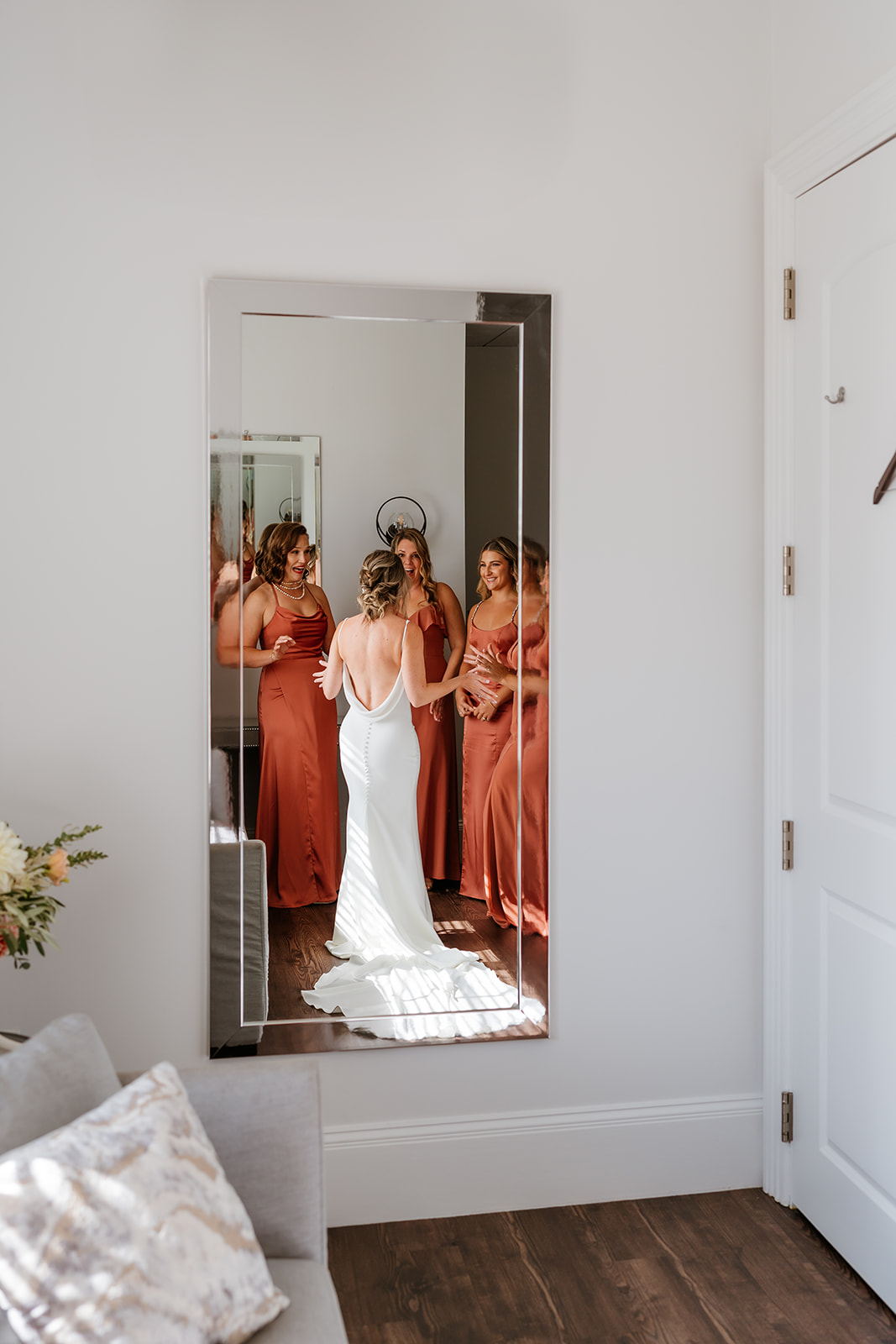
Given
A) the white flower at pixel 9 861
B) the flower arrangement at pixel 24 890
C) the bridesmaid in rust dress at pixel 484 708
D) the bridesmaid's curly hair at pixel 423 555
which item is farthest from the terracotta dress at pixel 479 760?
the white flower at pixel 9 861

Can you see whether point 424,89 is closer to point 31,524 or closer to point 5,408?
point 5,408

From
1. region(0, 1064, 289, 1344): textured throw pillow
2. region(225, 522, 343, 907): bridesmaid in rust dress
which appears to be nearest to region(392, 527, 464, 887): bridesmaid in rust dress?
region(225, 522, 343, 907): bridesmaid in rust dress

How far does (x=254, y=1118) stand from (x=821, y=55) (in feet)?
7.80

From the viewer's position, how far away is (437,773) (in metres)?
2.25

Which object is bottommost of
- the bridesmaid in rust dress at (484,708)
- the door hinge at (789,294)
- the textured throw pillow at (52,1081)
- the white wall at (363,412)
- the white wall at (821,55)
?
the textured throw pillow at (52,1081)

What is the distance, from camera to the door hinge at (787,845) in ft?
7.68

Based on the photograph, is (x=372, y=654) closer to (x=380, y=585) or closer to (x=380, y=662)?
(x=380, y=662)

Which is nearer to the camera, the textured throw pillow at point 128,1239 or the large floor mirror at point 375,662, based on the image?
the textured throw pillow at point 128,1239

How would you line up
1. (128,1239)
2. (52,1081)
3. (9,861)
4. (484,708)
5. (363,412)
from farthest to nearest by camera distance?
(484,708), (363,412), (9,861), (52,1081), (128,1239)

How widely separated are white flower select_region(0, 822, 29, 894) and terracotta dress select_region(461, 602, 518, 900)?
96 centimetres

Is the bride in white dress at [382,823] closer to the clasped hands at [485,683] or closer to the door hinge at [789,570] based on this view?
the clasped hands at [485,683]

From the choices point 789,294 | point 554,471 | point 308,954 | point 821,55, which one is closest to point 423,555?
point 554,471

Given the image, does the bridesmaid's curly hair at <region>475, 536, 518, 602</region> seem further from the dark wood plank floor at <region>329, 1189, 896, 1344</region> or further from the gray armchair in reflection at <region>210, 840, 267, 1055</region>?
the dark wood plank floor at <region>329, 1189, 896, 1344</region>

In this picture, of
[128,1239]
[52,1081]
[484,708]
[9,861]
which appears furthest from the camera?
[484,708]
